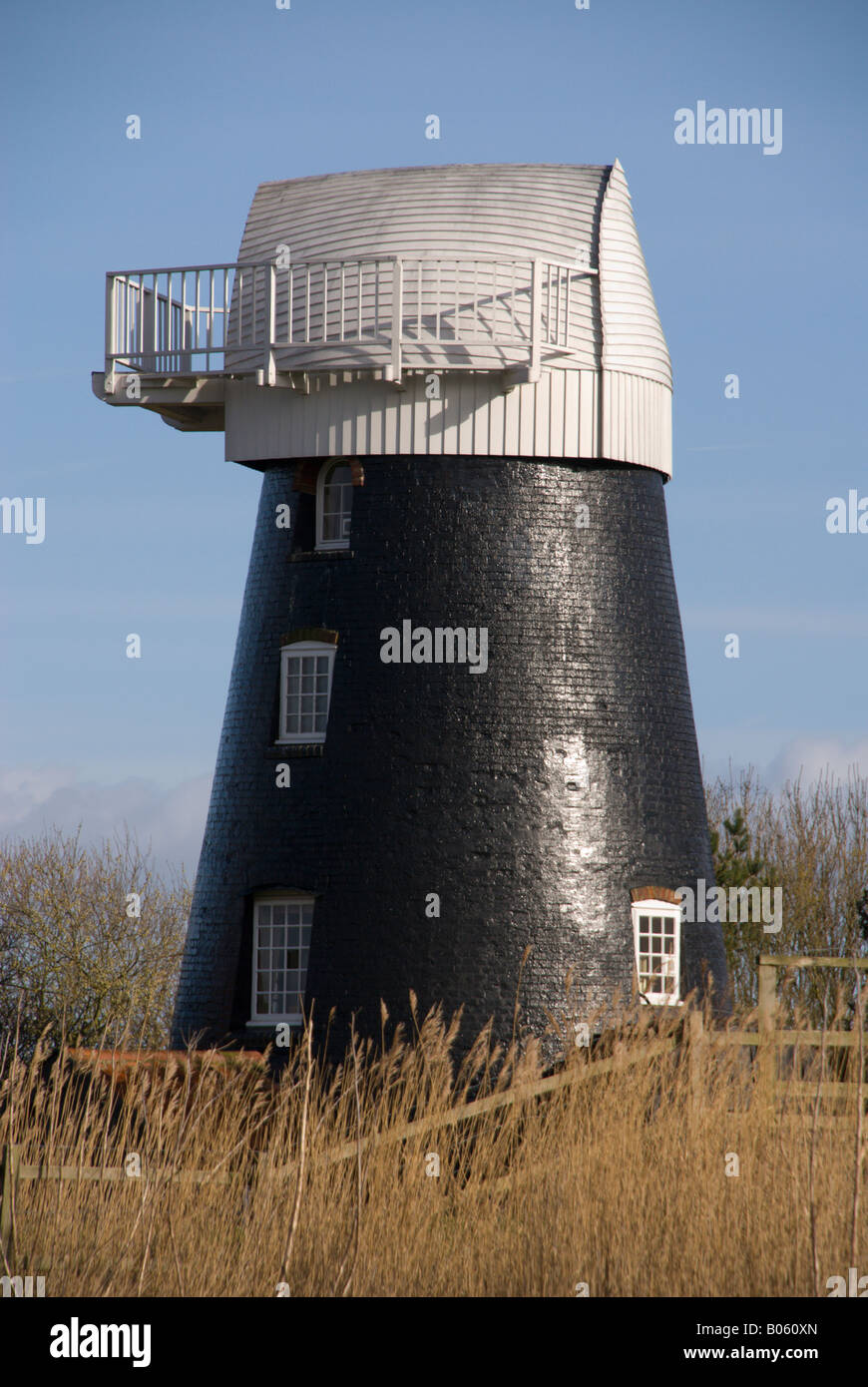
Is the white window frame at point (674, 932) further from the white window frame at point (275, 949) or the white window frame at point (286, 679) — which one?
the white window frame at point (286, 679)

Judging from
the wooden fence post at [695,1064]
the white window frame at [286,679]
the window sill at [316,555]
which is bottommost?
the wooden fence post at [695,1064]

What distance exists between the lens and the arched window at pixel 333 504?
21.3 meters

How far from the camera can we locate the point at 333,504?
21.5 m

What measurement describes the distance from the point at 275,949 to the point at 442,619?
13.6 ft

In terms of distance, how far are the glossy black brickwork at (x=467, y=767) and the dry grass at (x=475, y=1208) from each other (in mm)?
7407

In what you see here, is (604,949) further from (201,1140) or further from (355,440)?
(201,1140)

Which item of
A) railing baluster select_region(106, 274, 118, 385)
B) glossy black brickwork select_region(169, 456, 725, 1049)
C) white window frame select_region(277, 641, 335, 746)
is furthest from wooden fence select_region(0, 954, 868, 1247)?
railing baluster select_region(106, 274, 118, 385)

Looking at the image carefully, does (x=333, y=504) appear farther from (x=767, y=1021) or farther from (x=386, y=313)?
(x=767, y=1021)

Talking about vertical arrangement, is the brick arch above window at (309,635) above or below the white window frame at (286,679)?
above

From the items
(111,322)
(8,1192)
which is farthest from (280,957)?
(8,1192)

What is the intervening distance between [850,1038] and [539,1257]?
9.43 feet

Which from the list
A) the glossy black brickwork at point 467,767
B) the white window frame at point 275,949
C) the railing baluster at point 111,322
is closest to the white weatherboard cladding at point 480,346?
the glossy black brickwork at point 467,767

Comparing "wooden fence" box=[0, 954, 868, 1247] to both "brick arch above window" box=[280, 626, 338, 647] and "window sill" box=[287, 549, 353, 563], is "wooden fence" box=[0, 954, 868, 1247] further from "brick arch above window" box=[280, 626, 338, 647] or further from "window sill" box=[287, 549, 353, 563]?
"window sill" box=[287, 549, 353, 563]

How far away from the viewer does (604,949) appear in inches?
788
